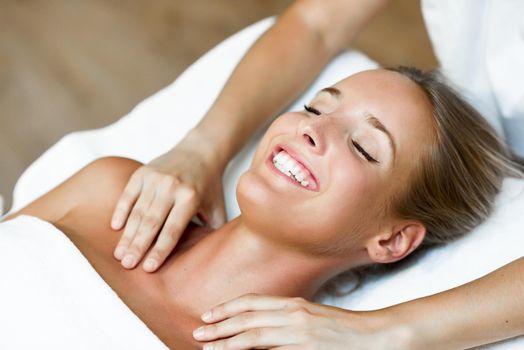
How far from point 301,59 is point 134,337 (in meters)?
0.80

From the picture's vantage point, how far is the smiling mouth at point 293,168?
1320 mm

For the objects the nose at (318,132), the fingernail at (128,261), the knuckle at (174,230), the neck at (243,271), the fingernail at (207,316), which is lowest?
the fingernail at (207,316)

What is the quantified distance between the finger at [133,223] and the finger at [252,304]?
232mm

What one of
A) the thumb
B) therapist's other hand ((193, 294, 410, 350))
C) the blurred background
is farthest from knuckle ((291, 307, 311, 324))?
the blurred background

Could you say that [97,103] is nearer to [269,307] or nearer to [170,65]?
[170,65]

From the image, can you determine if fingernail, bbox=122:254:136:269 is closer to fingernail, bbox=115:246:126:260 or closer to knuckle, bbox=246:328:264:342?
fingernail, bbox=115:246:126:260

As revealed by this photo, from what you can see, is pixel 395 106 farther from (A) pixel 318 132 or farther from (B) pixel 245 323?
(B) pixel 245 323

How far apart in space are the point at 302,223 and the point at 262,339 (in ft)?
0.74

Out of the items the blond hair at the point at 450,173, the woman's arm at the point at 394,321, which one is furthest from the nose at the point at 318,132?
the woman's arm at the point at 394,321

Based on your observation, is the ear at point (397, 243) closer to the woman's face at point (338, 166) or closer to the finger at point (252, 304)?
the woman's face at point (338, 166)

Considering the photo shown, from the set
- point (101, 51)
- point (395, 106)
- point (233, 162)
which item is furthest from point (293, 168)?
point (101, 51)

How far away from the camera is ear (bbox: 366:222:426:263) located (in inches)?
55.4

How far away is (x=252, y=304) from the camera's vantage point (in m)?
1.24

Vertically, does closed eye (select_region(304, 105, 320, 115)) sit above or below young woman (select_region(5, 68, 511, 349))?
above
